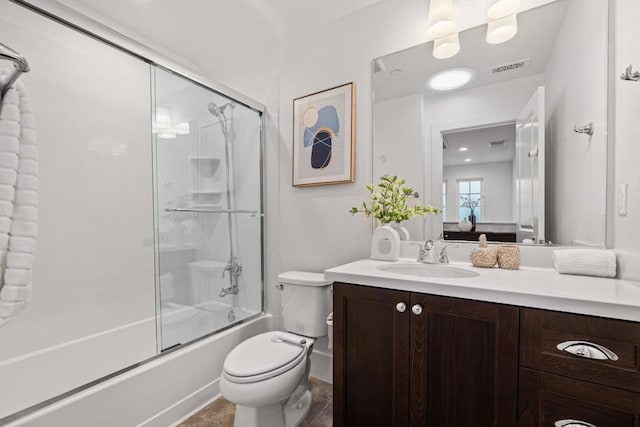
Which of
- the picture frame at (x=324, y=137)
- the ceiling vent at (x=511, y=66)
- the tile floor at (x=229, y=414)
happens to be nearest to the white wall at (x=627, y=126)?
the ceiling vent at (x=511, y=66)

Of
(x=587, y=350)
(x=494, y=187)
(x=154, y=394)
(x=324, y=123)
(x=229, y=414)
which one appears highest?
(x=324, y=123)

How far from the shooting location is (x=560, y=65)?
1.35 metres

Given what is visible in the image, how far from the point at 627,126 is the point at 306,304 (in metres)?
1.71

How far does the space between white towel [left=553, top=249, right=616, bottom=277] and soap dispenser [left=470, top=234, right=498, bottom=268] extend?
9.2 inches

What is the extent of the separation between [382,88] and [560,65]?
2.83ft

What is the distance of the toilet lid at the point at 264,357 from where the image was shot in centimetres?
132

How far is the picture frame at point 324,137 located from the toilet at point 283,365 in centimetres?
70

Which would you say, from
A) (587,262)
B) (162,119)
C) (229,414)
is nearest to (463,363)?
(587,262)

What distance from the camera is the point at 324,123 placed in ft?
6.53

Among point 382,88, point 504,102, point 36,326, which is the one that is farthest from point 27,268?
point 504,102

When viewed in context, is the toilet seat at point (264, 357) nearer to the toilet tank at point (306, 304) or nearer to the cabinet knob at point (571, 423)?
the toilet tank at point (306, 304)

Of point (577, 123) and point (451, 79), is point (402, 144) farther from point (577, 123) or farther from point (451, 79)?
point (577, 123)

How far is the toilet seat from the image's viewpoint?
1.31m

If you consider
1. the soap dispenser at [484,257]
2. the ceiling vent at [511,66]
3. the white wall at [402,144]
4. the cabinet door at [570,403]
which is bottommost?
the cabinet door at [570,403]
